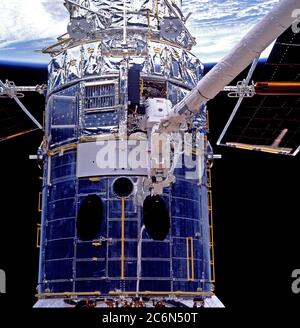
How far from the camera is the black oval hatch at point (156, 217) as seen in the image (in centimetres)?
904

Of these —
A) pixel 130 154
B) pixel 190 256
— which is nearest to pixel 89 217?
pixel 130 154

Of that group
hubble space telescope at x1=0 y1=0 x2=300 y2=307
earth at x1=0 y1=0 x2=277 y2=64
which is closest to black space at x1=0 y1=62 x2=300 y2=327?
earth at x1=0 y1=0 x2=277 y2=64

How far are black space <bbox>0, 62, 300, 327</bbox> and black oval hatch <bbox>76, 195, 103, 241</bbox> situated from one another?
559 centimetres

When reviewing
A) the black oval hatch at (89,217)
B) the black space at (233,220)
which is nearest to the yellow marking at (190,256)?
the black oval hatch at (89,217)

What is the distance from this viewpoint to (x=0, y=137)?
11367 millimetres

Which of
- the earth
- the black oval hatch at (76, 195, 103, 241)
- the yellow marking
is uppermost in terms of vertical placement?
the earth

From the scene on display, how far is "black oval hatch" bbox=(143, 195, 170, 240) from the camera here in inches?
356

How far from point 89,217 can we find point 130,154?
Answer: 4.29 ft

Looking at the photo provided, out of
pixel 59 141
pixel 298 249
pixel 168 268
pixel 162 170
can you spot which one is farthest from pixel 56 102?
pixel 298 249

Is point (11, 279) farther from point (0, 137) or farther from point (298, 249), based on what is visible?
point (298, 249)

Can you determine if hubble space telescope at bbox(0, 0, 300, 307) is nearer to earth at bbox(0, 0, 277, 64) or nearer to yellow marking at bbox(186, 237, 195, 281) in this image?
yellow marking at bbox(186, 237, 195, 281)

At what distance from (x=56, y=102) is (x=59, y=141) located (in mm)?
801

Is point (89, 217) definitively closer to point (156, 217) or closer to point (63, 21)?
point (156, 217)

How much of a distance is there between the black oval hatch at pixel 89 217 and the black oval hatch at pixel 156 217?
801mm
